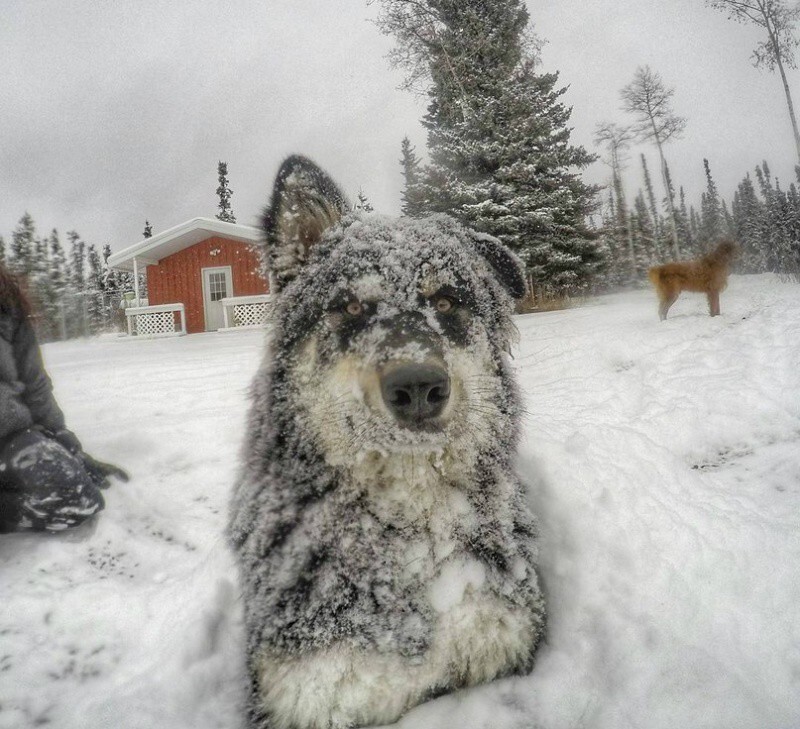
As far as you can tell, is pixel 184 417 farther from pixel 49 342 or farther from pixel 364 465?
pixel 364 465

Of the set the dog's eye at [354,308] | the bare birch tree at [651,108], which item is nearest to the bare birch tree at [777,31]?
the bare birch tree at [651,108]

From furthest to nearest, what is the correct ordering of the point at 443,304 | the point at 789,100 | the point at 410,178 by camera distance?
the point at 789,100
the point at 410,178
the point at 443,304

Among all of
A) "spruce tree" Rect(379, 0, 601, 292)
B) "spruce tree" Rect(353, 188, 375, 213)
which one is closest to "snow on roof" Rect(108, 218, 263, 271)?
"spruce tree" Rect(379, 0, 601, 292)

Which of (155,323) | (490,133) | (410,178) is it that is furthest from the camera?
(155,323)

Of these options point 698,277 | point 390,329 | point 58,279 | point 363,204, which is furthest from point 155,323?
point 698,277

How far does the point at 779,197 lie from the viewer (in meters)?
9.66

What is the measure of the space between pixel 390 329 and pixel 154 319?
1165 centimetres

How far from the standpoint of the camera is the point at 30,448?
1.99 meters

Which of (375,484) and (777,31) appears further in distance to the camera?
(777,31)

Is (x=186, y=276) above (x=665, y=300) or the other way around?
above

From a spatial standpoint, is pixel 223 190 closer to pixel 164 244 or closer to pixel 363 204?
pixel 363 204

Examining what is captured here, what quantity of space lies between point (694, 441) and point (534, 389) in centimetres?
176

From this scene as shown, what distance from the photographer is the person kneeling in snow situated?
6.35 ft

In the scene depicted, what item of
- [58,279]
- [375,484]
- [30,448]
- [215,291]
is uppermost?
[215,291]
